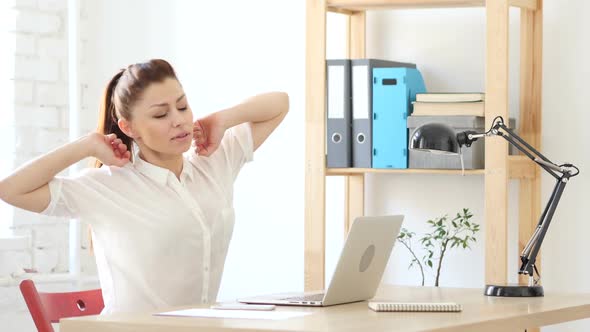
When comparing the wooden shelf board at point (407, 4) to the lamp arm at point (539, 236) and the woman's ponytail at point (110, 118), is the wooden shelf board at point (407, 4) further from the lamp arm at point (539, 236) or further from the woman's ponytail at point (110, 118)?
the woman's ponytail at point (110, 118)

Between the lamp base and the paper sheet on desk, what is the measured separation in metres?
0.68

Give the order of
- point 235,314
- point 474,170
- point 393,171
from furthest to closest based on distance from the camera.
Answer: point 393,171
point 474,170
point 235,314

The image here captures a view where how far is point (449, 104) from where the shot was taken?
11.2 ft

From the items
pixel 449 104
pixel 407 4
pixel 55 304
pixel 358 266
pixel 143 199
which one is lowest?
pixel 55 304

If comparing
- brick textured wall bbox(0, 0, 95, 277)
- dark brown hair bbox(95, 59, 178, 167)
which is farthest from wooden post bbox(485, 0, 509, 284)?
brick textured wall bbox(0, 0, 95, 277)


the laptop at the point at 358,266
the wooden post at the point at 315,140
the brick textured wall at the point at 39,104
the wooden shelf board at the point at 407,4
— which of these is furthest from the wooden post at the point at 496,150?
the brick textured wall at the point at 39,104

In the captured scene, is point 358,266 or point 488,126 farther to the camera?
point 488,126

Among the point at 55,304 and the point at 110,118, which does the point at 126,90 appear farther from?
the point at 55,304

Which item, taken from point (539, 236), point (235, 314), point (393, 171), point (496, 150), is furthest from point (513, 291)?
point (393, 171)

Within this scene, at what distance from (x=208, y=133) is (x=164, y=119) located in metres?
0.22

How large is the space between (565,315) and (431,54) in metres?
1.53

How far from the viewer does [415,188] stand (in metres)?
3.79

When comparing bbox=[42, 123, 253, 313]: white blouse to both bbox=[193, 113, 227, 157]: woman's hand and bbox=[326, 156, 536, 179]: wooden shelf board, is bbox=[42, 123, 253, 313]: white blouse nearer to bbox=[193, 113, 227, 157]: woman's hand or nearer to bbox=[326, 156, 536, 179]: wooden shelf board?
bbox=[193, 113, 227, 157]: woman's hand

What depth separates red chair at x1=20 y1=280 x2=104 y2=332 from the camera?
2.36 m
